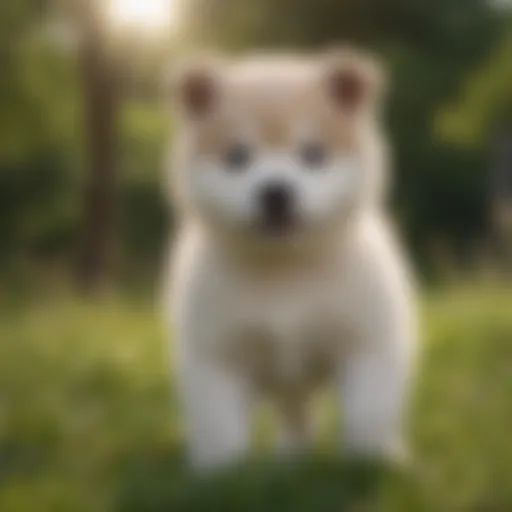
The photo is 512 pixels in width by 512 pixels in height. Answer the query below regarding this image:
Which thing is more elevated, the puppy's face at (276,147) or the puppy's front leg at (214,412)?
the puppy's face at (276,147)

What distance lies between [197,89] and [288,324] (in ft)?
1.85

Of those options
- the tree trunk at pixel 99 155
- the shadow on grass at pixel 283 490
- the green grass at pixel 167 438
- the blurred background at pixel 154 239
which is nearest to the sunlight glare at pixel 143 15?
the blurred background at pixel 154 239

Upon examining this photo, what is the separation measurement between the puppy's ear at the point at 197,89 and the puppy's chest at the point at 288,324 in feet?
1.38

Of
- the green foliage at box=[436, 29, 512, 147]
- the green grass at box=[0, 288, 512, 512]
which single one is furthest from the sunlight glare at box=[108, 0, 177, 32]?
the green grass at box=[0, 288, 512, 512]

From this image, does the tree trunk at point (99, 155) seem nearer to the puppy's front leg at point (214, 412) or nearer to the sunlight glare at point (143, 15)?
the sunlight glare at point (143, 15)

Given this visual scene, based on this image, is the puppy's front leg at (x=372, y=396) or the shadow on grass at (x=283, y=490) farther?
the puppy's front leg at (x=372, y=396)

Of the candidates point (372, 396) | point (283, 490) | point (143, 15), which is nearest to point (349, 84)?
point (372, 396)

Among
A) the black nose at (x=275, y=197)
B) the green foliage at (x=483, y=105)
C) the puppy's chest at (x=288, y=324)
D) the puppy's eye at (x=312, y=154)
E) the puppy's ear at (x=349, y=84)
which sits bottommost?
the puppy's chest at (x=288, y=324)

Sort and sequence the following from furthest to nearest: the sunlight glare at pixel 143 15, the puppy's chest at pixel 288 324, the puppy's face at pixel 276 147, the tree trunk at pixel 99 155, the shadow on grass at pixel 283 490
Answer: the tree trunk at pixel 99 155, the sunlight glare at pixel 143 15, the puppy's chest at pixel 288 324, the puppy's face at pixel 276 147, the shadow on grass at pixel 283 490

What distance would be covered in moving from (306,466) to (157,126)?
7711 mm

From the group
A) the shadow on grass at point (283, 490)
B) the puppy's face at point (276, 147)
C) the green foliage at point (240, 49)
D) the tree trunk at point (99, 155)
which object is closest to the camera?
the shadow on grass at point (283, 490)

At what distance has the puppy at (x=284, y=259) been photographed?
2717 mm

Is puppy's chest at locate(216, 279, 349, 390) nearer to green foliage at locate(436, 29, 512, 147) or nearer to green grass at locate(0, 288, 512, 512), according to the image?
green grass at locate(0, 288, 512, 512)

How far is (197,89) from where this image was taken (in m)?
2.82
